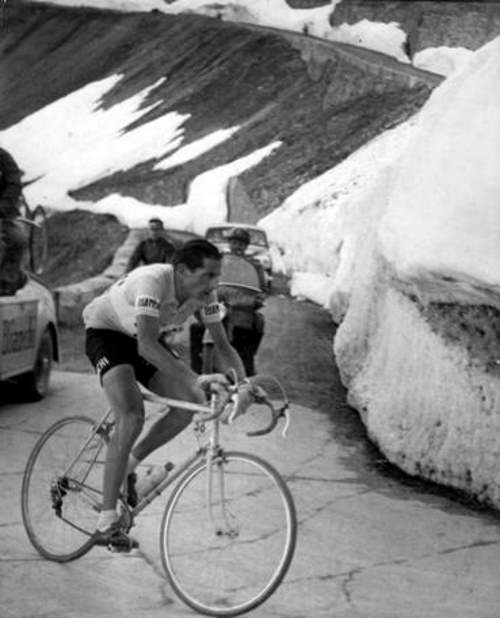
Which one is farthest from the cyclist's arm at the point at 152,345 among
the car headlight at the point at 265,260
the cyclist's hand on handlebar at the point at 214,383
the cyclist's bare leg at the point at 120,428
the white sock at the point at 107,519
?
the car headlight at the point at 265,260

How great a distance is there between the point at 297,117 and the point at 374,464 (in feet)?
124

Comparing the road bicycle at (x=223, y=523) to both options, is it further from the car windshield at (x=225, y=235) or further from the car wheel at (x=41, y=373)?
the car windshield at (x=225, y=235)

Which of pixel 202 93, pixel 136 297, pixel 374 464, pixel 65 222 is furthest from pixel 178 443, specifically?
pixel 202 93

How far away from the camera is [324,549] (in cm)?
693

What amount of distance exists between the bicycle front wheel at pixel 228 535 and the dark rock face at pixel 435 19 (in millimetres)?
45578

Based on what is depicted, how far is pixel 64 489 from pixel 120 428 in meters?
0.66

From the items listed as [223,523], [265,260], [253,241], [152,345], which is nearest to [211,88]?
[253,241]

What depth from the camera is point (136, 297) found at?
5.58 metres

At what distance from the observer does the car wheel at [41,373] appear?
10.9 m

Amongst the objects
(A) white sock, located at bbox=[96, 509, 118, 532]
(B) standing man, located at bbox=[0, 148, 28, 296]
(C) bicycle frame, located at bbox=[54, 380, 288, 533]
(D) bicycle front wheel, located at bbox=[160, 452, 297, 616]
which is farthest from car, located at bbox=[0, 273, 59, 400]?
(D) bicycle front wheel, located at bbox=[160, 452, 297, 616]

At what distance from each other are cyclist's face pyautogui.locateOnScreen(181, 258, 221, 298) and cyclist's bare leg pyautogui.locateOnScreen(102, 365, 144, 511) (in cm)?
44

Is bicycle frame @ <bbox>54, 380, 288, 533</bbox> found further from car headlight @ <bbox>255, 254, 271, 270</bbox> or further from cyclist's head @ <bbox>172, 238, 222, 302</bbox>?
car headlight @ <bbox>255, 254, 271, 270</bbox>

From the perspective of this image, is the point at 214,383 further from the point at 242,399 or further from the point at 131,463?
the point at 131,463

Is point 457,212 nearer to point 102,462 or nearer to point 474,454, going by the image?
point 474,454
